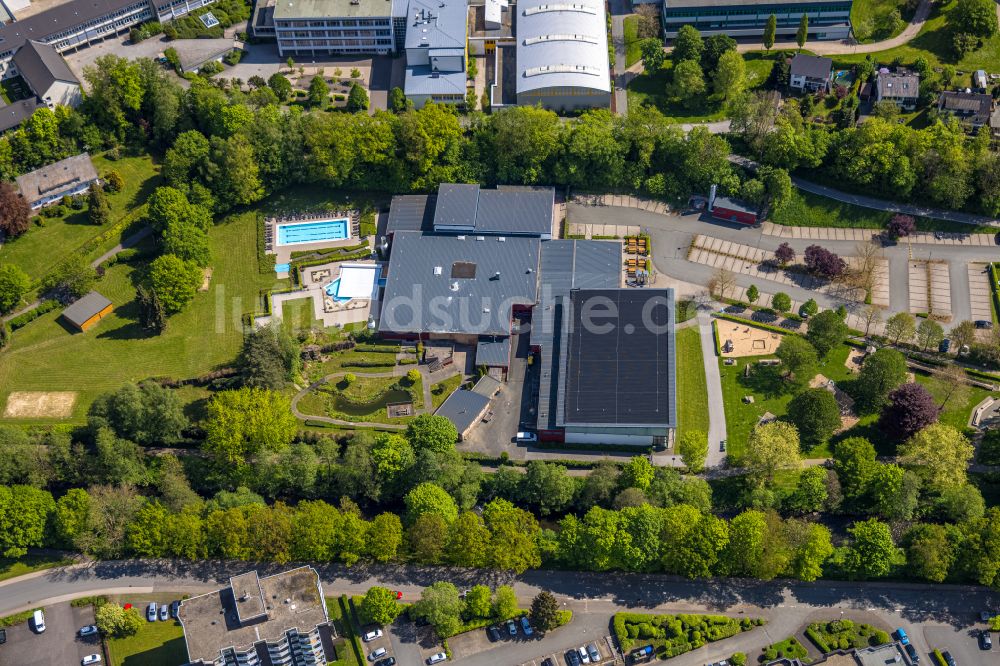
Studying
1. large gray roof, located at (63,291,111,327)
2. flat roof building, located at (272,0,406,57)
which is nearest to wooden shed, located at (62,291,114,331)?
large gray roof, located at (63,291,111,327)

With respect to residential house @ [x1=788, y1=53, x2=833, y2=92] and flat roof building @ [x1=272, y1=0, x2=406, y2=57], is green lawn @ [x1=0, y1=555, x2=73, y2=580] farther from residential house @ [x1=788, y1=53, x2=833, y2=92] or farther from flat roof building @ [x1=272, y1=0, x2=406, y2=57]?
residential house @ [x1=788, y1=53, x2=833, y2=92]

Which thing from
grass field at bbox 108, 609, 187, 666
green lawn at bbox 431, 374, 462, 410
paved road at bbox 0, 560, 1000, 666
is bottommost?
grass field at bbox 108, 609, 187, 666

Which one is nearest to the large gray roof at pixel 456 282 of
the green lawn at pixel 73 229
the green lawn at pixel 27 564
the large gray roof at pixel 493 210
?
the large gray roof at pixel 493 210

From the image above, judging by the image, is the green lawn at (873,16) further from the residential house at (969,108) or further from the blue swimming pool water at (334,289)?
the blue swimming pool water at (334,289)

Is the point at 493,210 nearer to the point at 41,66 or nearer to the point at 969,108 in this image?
the point at 969,108

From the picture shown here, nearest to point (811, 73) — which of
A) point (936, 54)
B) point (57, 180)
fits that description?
point (936, 54)

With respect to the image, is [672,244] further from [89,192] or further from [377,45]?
[89,192]

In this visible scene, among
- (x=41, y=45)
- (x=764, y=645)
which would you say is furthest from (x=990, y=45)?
(x=41, y=45)
